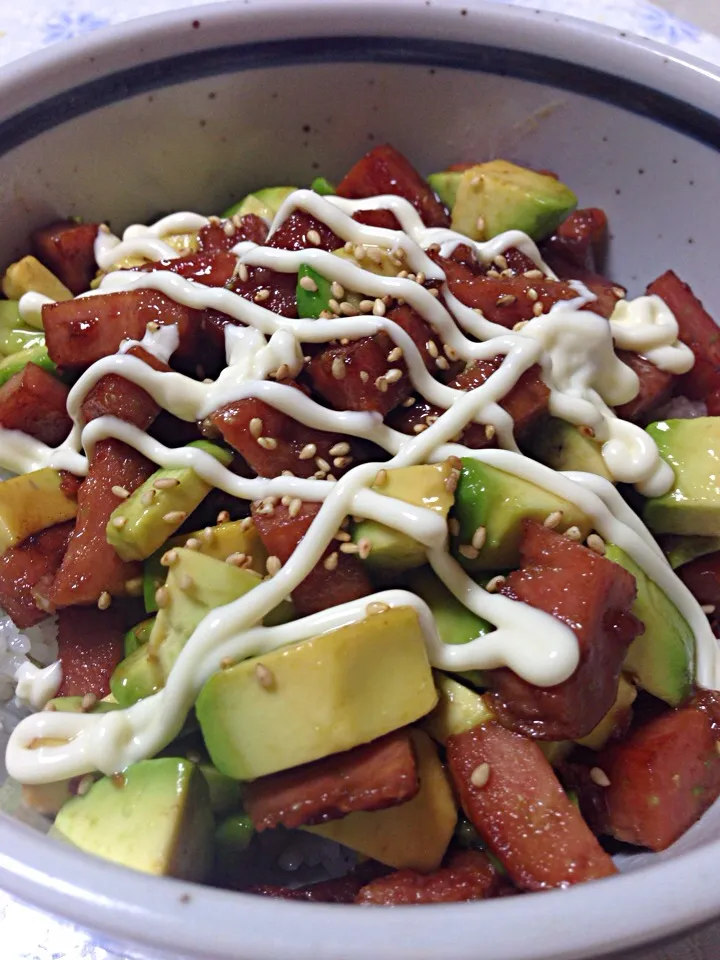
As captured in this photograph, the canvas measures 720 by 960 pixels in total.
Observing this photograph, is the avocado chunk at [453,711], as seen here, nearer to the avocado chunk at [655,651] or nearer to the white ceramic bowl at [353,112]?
the avocado chunk at [655,651]

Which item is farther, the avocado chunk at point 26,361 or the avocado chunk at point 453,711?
the avocado chunk at point 26,361

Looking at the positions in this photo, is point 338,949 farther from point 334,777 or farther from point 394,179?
point 394,179

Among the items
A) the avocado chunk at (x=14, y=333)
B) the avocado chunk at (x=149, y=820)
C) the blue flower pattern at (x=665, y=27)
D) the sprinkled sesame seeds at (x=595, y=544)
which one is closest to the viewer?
the avocado chunk at (x=149, y=820)

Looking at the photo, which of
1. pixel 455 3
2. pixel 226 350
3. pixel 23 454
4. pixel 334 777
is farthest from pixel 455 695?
pixel 455 3

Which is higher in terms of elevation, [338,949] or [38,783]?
[338,949]

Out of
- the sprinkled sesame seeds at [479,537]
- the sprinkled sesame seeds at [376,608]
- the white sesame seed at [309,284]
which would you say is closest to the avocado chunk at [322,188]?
the white sesame seed at [309,284]

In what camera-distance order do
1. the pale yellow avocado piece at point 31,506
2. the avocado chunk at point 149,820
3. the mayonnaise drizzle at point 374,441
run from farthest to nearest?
the pale yellow avocado piece at point 31,506
the mayonnaise drizzle at point 374,441
the avocado chunk at point 149,820
